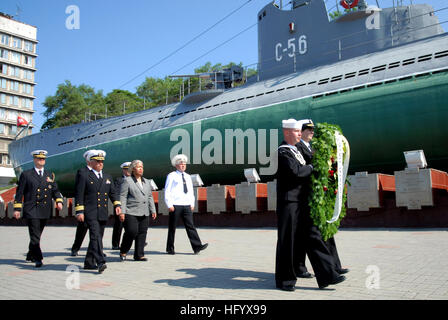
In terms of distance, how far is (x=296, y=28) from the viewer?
15406 mm

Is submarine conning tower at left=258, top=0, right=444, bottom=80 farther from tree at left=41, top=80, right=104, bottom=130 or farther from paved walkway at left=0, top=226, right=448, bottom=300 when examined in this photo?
tree at left=41, top=80, right=104, bottom=130

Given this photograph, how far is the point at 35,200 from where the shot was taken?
7.05 m

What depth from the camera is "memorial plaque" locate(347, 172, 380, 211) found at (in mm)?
9828

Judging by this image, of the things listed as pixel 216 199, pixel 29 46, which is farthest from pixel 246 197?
pixel 29 46

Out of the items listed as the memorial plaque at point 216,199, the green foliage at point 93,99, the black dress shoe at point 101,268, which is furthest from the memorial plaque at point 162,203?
the green foliage at point 93,99

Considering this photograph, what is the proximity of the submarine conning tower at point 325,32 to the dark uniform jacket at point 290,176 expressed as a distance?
9.90 metres

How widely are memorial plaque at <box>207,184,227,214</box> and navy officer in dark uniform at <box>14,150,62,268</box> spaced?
6407 mm

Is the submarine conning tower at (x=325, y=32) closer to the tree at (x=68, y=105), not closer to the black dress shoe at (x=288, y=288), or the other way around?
the black dress shoe at (x=288, y=288)

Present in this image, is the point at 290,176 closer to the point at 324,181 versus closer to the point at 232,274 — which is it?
the point at 324,181

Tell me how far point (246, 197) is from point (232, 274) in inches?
279

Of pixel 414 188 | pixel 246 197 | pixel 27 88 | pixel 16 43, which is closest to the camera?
pixel 414 188

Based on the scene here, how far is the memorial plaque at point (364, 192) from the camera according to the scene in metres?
9.83
